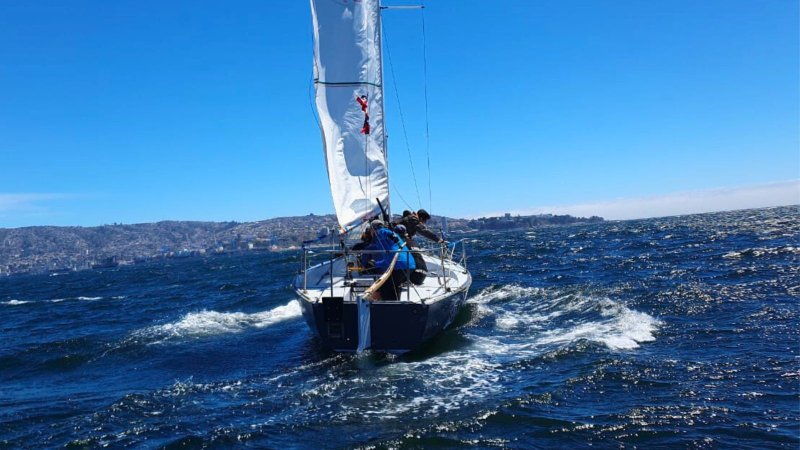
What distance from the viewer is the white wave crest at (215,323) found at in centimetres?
1372

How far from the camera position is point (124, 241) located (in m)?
172

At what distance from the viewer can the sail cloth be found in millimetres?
12508

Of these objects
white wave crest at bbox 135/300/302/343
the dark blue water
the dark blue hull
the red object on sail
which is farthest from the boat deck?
the red object on sail

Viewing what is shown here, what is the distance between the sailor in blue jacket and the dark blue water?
1.46m

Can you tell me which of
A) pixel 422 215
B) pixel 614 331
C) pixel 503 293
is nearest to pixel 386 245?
pixel 422 215

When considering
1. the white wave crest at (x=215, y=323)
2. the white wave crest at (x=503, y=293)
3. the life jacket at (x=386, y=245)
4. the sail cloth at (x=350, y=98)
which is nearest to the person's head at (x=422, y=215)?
the sail cloth at (x=350, y=98)

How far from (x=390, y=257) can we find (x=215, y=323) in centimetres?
662

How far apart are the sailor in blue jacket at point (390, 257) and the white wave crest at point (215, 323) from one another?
3114 millimetres

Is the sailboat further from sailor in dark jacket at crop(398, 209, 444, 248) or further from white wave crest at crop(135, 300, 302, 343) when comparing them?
white wave crest at crop(135, 300, 302, 343)

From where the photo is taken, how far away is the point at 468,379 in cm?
810

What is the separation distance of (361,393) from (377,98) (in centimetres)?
768

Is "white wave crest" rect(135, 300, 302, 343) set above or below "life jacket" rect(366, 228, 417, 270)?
below

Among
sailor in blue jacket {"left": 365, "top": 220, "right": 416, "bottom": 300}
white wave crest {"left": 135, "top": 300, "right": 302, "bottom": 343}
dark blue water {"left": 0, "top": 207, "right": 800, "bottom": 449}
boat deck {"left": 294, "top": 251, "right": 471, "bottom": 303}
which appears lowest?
white wave crest {"left": 135, "top": 300, "right": 302, "bottom": 343}

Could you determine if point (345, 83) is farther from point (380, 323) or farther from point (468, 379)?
point (468, 379)
